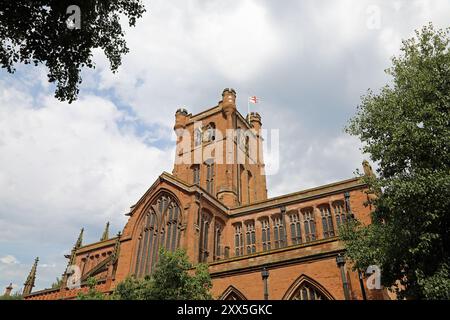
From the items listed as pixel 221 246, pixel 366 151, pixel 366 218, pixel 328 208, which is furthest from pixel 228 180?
pixel 366 151

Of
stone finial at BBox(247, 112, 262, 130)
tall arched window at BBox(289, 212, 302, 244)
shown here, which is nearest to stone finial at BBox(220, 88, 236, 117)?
stone finial at BBox(247, 112, 262, 130)

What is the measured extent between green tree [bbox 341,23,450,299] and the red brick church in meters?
5.30

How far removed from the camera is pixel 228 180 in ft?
122

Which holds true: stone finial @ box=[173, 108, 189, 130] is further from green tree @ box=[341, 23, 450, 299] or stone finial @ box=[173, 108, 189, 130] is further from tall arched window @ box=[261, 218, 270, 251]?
green tree @ box=[341, 23, 450, 299]

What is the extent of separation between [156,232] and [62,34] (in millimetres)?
21307

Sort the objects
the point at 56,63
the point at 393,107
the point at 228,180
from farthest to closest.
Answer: the point at 228,180 → the point at 393,107 → the point at 56,63

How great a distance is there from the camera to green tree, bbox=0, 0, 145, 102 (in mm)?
9000

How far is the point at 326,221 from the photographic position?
2856 centimetres

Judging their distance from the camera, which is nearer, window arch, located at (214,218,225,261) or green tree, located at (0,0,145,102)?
green tree, located at (0,0,145,102)

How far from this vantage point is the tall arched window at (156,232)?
2734 cm

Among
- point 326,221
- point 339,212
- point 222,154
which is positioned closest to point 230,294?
point 326,221

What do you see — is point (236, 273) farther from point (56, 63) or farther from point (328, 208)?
point (56, 63)
